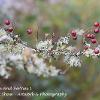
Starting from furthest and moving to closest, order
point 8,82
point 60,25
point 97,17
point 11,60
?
point 60,25 < point 97,17 < point 8,82 < point 11,60

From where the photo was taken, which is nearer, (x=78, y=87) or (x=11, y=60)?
(x=11, y=60)

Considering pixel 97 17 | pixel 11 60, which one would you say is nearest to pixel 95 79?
pixel 97 17

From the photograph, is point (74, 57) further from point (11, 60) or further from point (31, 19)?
point (31, 19)

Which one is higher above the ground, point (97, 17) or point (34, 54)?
point (97, 17)

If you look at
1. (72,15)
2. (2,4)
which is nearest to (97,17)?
(72,15)

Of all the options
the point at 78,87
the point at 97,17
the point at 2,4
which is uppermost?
the point at 2,4

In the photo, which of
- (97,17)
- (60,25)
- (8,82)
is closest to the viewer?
(8,82)
